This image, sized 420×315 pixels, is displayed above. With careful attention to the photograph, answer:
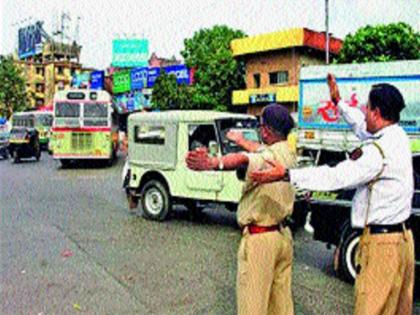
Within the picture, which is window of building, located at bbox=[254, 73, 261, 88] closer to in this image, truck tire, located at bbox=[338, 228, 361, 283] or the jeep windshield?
the jeep windshield

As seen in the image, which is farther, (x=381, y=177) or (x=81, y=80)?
(x=81, y=80)

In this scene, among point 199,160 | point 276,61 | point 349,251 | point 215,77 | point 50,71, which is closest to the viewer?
point 199,160

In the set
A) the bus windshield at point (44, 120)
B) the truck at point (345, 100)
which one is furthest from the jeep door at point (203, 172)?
the bus windshield at point (44, 120)

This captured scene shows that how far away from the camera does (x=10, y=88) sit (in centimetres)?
6012

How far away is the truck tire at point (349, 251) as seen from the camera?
630 centimetres

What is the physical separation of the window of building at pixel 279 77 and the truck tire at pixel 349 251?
1062 inches

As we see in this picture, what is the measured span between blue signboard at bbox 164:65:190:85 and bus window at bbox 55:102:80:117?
14.8m

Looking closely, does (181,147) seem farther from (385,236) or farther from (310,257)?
(385,236)

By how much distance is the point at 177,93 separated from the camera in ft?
116

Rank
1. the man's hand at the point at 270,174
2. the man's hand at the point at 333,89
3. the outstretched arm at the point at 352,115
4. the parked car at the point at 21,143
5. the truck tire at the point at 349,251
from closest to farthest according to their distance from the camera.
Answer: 1. the man's hand at the point at 270,174
2. the outstretched arm at the point at 352,115
3. the man's hand at the point at 333,89
4. the truck tire at the point at 349,251
5. the parked car at the point at 21,143

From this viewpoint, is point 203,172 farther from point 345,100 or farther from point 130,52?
point 130,52

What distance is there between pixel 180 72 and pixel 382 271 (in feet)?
118

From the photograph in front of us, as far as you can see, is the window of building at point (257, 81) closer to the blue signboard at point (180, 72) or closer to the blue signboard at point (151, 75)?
the blue signboard at point (180, 72)

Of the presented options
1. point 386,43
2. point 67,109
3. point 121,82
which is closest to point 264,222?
point 67,109
